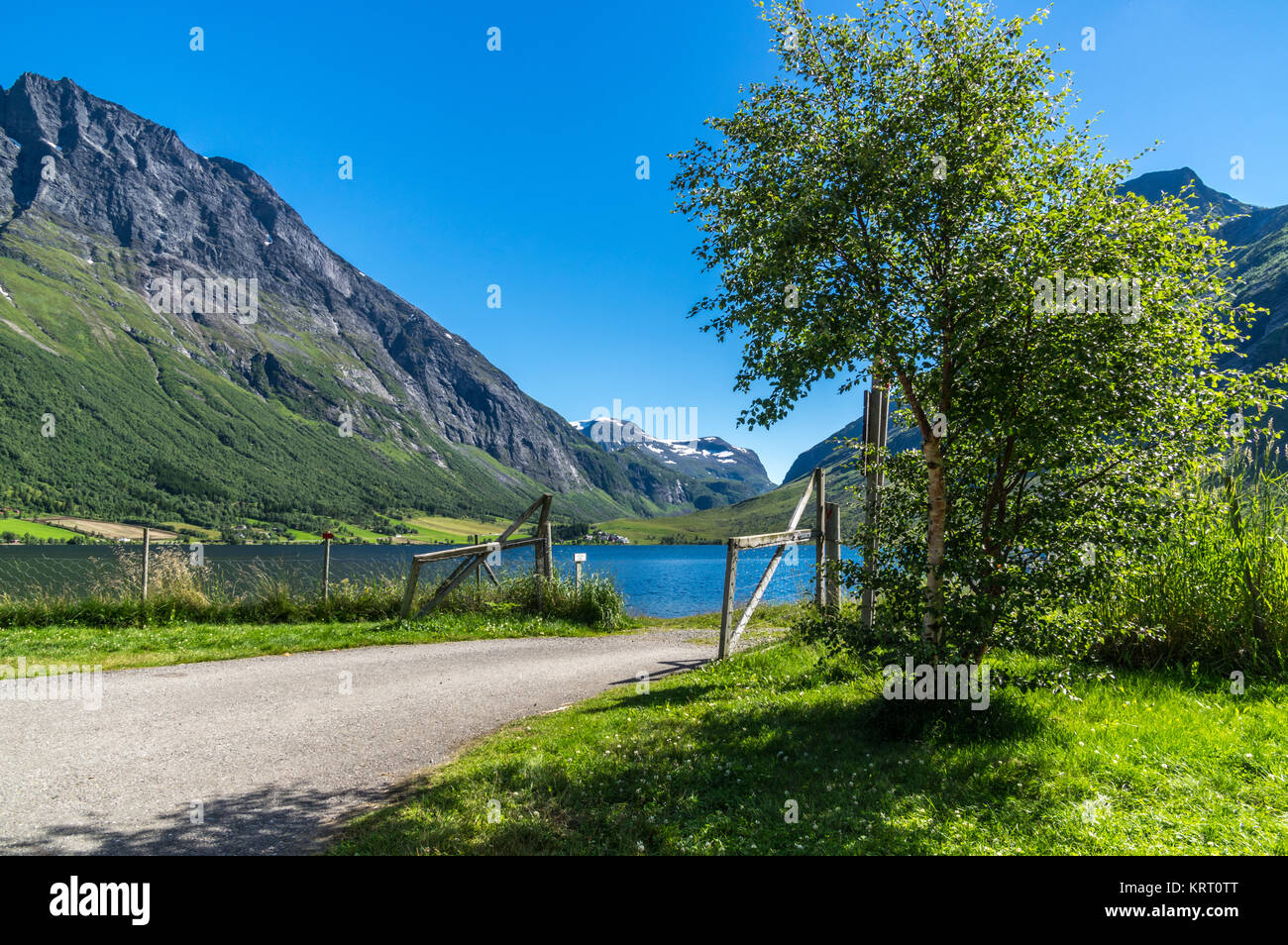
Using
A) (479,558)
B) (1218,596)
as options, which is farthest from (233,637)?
(1218,596)

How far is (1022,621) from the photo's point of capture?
632 cm

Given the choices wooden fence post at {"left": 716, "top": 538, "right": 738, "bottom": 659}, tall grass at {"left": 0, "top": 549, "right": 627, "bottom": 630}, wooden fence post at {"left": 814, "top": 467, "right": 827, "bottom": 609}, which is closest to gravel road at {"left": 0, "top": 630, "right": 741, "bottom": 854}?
wooden fence post at {"left": 716, "top": 538, "right": 738, "bottom": 659}

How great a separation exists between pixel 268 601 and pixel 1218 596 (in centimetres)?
1959

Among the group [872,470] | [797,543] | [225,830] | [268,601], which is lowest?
[225,830]

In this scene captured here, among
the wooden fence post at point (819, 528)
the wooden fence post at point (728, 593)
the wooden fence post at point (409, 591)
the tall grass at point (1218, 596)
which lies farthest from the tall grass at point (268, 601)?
the tall grass at point (1218, 596)

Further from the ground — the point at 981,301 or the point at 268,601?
the point at 981,301

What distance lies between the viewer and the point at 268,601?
54.6 ft

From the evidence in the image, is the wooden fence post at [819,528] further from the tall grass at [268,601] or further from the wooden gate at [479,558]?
the wooden gate at [479,558]

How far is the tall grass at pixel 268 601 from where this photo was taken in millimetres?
15156

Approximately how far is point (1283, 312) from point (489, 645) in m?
229

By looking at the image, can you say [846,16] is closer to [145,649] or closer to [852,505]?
[852,505]

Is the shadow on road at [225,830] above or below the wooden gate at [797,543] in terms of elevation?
below

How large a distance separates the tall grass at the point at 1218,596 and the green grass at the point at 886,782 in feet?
2.50

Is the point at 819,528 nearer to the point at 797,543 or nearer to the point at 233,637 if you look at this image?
the point at 797,543
